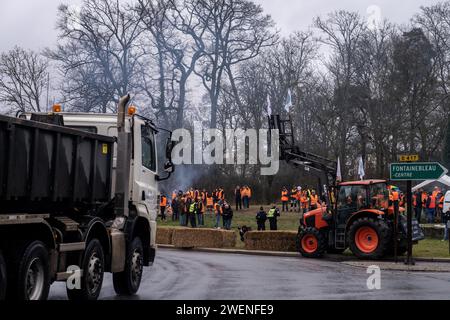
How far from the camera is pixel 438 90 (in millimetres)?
52500

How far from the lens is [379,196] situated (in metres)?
21.9

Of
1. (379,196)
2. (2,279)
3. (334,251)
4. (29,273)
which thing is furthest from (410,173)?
(2,279)

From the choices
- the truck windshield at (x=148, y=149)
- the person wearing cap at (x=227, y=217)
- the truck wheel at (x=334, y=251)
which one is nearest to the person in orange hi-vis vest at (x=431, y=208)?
the person wearing cap at (x=227, y=217)

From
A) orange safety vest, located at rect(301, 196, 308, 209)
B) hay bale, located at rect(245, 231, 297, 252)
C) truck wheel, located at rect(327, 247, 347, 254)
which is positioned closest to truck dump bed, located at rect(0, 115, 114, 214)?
truck wheel, located at rect(327, 247, 347, 254)

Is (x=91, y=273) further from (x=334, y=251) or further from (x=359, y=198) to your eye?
(x=334, y=251)

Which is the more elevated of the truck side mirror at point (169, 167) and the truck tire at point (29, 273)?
the truck side mirror at point (169, 167)

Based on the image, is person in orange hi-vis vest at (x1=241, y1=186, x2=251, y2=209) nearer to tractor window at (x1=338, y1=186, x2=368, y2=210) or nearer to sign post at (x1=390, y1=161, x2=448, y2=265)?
tractor window at (x1=338, y1=186, x2=368, y2=210)

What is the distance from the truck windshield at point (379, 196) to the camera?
21.8 metres

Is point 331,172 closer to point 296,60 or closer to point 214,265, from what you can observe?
point 214,265

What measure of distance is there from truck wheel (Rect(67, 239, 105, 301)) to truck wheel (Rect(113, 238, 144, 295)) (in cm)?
95

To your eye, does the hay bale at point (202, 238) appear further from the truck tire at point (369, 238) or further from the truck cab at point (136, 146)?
the truck cab at point (136, 146)

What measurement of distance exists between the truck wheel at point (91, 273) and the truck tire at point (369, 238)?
11.2 metres

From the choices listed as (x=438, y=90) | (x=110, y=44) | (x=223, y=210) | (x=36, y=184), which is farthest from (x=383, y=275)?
(x=438, y=90)

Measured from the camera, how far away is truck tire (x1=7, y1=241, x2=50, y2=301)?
8984 millimetres
